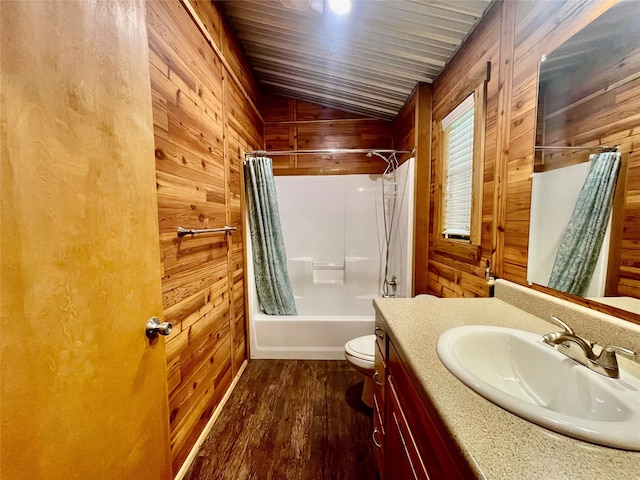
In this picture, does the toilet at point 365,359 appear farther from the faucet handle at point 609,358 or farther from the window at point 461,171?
the faucet handle at point 609,358

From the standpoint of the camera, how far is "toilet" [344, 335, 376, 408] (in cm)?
164

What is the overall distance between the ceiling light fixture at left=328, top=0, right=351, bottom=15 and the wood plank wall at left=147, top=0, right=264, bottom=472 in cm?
77

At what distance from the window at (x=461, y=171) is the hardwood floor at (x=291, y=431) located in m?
1.31

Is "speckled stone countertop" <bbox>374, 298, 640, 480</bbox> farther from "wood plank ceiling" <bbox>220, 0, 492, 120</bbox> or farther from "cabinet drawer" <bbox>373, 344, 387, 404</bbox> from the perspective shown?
"wood plank ceiling" <bbox>220, 0, 492, 120</bbox>

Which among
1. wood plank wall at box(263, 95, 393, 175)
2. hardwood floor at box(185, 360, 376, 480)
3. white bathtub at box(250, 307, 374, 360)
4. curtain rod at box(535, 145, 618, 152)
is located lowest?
hardwood floor at box(185, 360, 376, 480)

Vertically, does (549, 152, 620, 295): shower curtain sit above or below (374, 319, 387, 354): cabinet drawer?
above

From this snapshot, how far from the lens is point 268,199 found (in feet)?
7.70

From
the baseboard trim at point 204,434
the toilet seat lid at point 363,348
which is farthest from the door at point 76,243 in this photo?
the toilet seat lid at point 363,348

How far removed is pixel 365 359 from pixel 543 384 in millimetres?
1004

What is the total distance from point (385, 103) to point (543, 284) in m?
2.15

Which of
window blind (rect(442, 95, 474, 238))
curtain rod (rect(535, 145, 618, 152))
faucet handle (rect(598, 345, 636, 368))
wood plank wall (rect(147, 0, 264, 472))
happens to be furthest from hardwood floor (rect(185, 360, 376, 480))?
curtain rod (rect(535, 145, 618, 152))

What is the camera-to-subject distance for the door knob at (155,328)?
835 mm

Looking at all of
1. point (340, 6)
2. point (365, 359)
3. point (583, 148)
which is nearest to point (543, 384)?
point (583, 148)

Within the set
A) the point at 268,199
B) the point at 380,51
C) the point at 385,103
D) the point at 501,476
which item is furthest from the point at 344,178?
the point at 501,476
